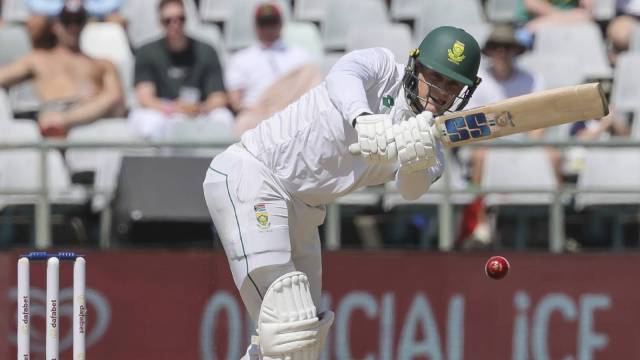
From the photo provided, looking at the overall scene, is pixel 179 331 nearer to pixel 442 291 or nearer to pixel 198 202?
pixel 198 202

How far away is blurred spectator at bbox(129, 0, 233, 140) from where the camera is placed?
29.4ft

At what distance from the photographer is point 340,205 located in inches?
323

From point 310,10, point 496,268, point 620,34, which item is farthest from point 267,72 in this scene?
point 496,268

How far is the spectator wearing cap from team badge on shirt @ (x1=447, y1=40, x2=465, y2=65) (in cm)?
406

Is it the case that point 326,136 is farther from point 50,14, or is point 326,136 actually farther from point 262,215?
point 50,14

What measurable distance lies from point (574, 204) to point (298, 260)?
10.3 feet

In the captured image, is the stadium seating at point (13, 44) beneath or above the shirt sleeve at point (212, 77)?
above

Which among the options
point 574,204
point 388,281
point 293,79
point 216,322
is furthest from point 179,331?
point 574,204

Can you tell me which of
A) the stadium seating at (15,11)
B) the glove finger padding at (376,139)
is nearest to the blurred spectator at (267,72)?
the stadium seating at (15,11)

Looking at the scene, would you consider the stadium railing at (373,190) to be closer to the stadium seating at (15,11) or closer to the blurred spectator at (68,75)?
the blurred spectator at (68,75)

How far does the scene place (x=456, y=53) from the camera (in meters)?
5.09

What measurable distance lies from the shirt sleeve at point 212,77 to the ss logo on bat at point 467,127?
4.44m

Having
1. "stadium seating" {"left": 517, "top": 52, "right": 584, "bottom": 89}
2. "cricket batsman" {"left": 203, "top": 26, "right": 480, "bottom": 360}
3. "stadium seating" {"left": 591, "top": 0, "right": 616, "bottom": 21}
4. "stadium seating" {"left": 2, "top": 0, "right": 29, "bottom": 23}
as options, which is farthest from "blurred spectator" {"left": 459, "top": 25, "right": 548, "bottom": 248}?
"stadium seating" {"left": 2, "top": 0, "right": 29, "bottom": 23}

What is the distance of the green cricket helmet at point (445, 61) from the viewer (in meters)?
5.08
